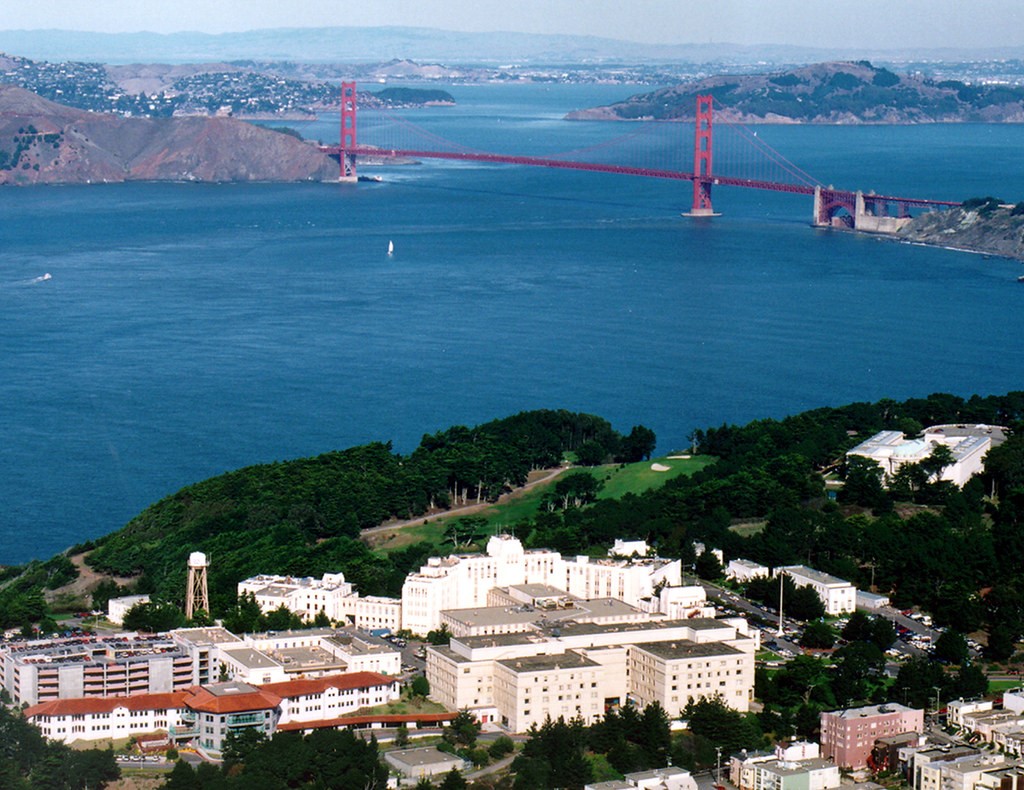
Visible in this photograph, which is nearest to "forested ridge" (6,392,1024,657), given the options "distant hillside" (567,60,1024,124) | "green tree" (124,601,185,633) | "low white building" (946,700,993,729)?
"green tree" (124,601,185,633)

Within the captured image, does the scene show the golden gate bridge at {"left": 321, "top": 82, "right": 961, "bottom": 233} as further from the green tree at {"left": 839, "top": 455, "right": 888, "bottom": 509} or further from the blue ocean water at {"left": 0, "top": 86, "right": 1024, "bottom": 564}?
the green tree at {"left": 839, "top": 455, "right": 888, "bottom": 509}

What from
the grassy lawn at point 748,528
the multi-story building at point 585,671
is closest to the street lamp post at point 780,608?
the multi-story building at point 585,671

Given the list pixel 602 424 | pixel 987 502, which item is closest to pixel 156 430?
pixel 602 424

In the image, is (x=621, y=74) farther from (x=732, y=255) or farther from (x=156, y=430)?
(x=156, y=430)

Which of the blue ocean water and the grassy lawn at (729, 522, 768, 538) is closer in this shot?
the grassy lawn at (729, 522, 768, 538)

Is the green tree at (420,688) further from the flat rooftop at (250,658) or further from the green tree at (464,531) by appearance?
the green tree at (464,531)

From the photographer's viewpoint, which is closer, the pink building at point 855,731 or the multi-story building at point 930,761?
the multi-story building at point 930,761

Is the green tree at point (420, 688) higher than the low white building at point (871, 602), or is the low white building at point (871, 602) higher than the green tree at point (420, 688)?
the green tree at point (420, 688)
